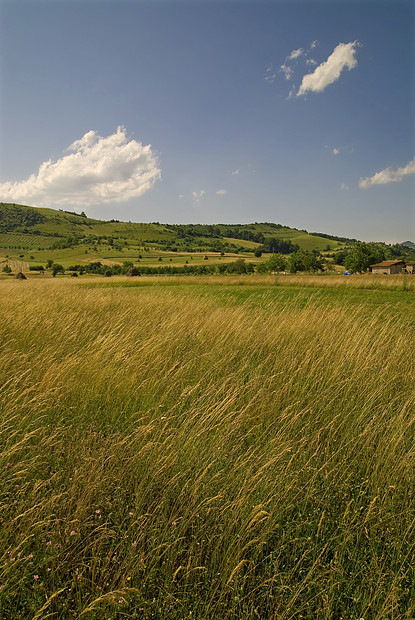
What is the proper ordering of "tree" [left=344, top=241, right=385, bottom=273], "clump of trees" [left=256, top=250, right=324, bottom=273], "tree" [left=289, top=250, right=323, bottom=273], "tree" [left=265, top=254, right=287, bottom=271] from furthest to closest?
"tree" [left=265, top=254, right=287, bottom=271] → "clump of trees" [left=256, top=250, right=324, bottom=273] → "tree" [left=289, top=250, right=323, bottom=273] → "tree" [left=344, top=241, right=385, bottom=273]

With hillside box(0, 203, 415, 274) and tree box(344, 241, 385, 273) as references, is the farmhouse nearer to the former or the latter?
tree box(344, 241, 385, 273)

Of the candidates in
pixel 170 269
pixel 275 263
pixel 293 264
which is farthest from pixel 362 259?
pixel 170 269

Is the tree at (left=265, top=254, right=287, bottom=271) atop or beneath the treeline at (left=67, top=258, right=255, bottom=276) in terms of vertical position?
atop

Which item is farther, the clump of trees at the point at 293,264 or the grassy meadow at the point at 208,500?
the clump of trees at the point at 293,264

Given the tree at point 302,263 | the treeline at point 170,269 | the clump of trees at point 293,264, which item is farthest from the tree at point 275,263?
the treeline at point 170,269

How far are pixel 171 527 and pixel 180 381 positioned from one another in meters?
2.17

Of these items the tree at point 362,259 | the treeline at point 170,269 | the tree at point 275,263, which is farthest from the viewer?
the tree at point 275,263

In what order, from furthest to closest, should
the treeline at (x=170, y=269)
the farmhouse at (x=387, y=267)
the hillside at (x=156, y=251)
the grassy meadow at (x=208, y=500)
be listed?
the hillside at (x=156, y=251)
the farmhouse at (x=387, y=267)
the treeline at (x=170, y=269)
the grassy meadow at (x=208, y=500)

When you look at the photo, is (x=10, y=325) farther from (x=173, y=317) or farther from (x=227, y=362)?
(x=227, y=362)

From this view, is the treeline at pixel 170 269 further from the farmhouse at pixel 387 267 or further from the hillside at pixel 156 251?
the farmhouse at pixel 387 267

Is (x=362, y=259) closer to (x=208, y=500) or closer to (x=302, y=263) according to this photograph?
(x=302, y=263)

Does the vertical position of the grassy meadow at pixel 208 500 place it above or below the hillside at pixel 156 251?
below

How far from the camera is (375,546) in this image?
2.16 m

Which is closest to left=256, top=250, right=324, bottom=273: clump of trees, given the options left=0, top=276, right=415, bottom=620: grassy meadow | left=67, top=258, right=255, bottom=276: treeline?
left=67, top=258, right=255, bottom=276: treeline
